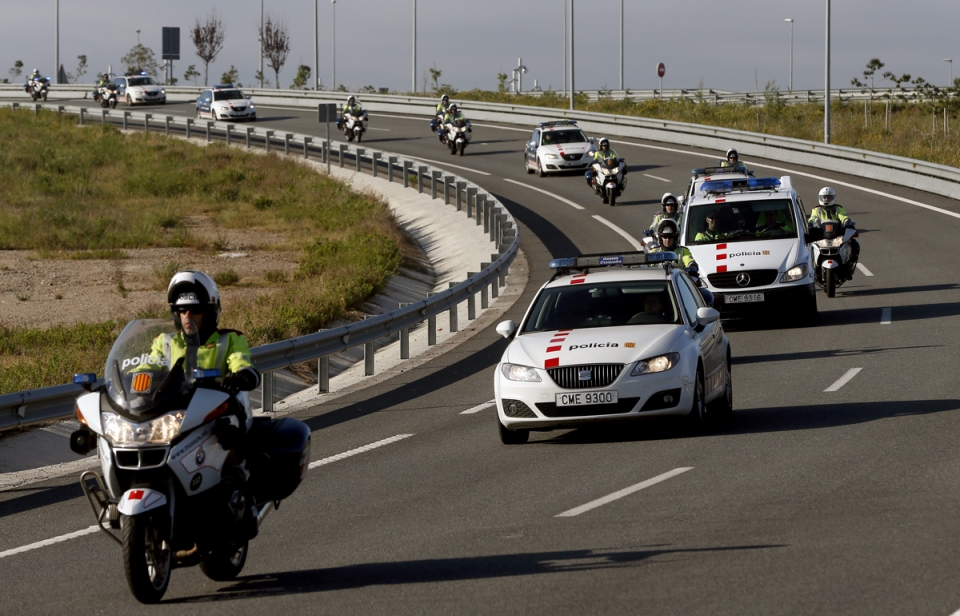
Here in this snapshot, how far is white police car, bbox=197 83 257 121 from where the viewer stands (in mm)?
63438

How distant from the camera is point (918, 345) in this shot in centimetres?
1752

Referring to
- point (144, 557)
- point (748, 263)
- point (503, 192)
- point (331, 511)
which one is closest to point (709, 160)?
point (503, 192)

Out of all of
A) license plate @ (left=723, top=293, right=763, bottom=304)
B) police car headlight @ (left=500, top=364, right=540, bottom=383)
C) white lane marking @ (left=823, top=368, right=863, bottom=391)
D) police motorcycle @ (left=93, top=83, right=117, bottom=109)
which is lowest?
white lane marking @ (left=823, top=368, right=863, bottom=391)

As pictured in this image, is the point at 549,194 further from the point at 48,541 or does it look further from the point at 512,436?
the point at 48,541

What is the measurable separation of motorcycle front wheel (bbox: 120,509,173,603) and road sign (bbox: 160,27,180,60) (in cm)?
9598

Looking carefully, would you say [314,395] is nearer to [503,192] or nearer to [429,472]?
[429,472]

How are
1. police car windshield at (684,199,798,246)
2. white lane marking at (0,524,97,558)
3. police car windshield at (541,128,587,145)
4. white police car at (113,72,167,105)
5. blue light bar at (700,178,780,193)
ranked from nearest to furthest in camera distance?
white lane marking at (0,524,97,558) → police car windshield at (684,199,798,246) → blue light bar at (700,178,780,193) → police car windshield at (541,128,587,145) → white police car at (113,72,167,105)

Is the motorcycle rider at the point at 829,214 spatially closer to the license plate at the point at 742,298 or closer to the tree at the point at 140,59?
the license plate at the point at 742,298

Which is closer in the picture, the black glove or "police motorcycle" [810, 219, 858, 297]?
the black glove

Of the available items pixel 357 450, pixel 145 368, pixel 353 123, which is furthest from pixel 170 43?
pixel 145 368

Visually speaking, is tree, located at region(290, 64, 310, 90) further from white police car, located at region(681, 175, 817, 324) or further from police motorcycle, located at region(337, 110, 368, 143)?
white police car, located at region(681, 175, 817, 324)

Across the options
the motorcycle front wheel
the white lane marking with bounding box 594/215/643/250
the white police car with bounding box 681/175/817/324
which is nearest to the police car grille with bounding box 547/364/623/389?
the motorcycle front wheel

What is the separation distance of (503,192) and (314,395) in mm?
25465

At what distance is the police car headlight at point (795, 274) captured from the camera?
19641 millimetres
